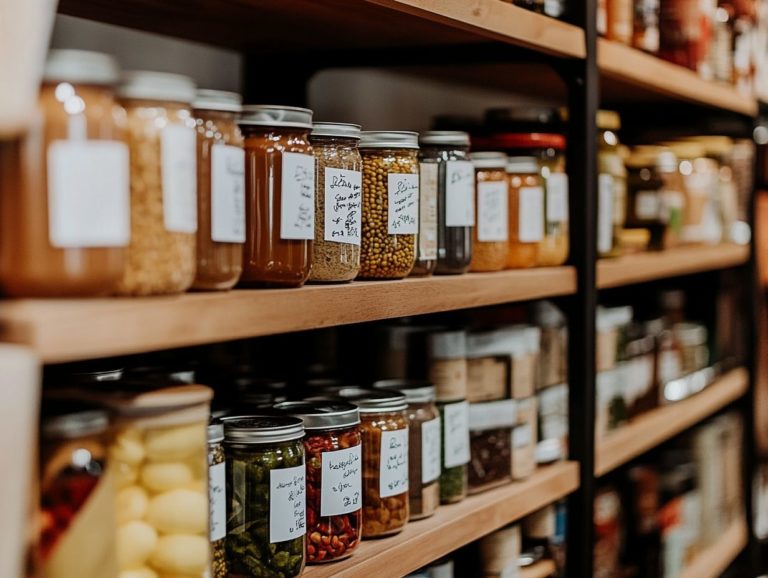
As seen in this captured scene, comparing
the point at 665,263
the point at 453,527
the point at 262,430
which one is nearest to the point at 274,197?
the point at 262,430

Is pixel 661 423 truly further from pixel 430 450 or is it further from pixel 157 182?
pixel 157 182

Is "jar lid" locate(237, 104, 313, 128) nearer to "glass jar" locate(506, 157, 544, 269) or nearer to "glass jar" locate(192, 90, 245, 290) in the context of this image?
"glass jar" locate(192, 90, 245, 290)

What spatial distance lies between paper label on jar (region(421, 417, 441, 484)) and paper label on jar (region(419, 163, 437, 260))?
23cm

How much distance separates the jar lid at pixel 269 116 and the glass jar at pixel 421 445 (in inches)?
18.3

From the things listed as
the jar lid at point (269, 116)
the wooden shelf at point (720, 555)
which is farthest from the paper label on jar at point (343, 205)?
the wooden shelf at point (720, 555)

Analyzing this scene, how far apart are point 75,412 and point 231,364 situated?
785mm

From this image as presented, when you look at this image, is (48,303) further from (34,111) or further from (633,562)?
(633,562)

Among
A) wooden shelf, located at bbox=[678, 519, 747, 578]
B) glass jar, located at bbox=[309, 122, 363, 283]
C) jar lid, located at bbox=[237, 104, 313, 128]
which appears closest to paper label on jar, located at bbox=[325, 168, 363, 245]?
glass jar, located at bbox=[309, 122, 363, 283]

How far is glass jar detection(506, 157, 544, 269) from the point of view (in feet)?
5.54

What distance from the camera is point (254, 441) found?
1166 millimetres

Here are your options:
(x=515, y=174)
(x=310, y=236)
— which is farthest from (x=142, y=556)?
(x=515, y=174)

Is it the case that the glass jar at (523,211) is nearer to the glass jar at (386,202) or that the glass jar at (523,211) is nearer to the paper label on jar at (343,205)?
the glass jar at (386,202)

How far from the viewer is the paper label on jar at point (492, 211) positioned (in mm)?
1601

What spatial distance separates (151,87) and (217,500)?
43 cm
